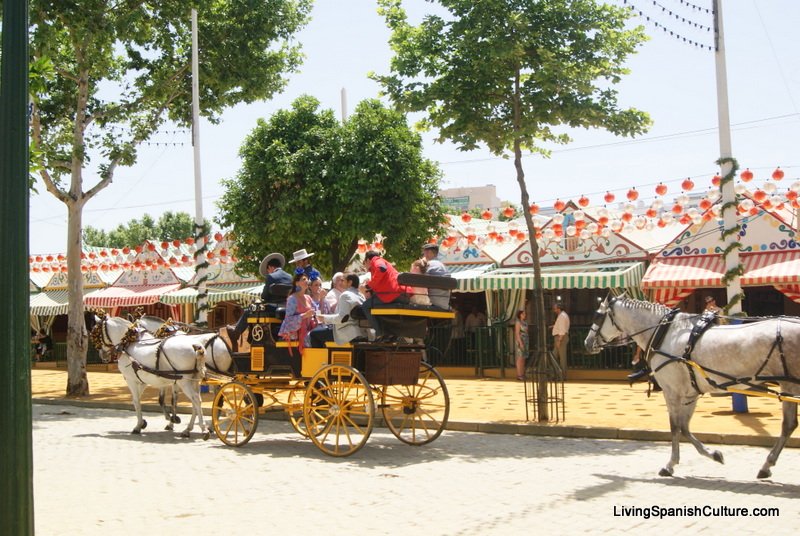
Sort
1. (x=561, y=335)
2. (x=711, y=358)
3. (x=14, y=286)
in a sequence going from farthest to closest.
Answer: (x=561, y=335)
(x=711, y=358)
(x=14, y=286)

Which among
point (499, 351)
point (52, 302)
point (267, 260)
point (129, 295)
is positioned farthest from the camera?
point (52, 302)

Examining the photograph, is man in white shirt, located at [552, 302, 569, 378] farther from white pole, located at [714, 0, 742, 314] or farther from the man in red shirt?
the man in red shirt

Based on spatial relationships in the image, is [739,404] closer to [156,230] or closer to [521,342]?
[521,342]

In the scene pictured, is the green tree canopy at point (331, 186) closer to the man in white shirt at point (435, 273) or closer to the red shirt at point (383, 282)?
the man in white shirt at point (435, 273)

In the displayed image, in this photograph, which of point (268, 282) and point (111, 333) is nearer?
point (268, 282)

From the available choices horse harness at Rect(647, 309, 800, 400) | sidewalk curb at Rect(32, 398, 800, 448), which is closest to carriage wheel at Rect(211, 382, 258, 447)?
sidewalk curb at Rect(32, 398, 800, 448)

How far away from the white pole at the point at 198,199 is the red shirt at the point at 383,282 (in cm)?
1033

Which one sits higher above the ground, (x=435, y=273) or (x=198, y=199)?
(x=198, y=199)

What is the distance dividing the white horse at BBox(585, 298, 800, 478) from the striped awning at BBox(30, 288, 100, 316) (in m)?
28.4

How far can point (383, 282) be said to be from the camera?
10.4 meters

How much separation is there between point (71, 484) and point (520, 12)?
910cm

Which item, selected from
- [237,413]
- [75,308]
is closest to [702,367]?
[237,413]

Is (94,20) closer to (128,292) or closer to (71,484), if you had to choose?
(71,484)

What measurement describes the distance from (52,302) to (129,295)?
473cm
